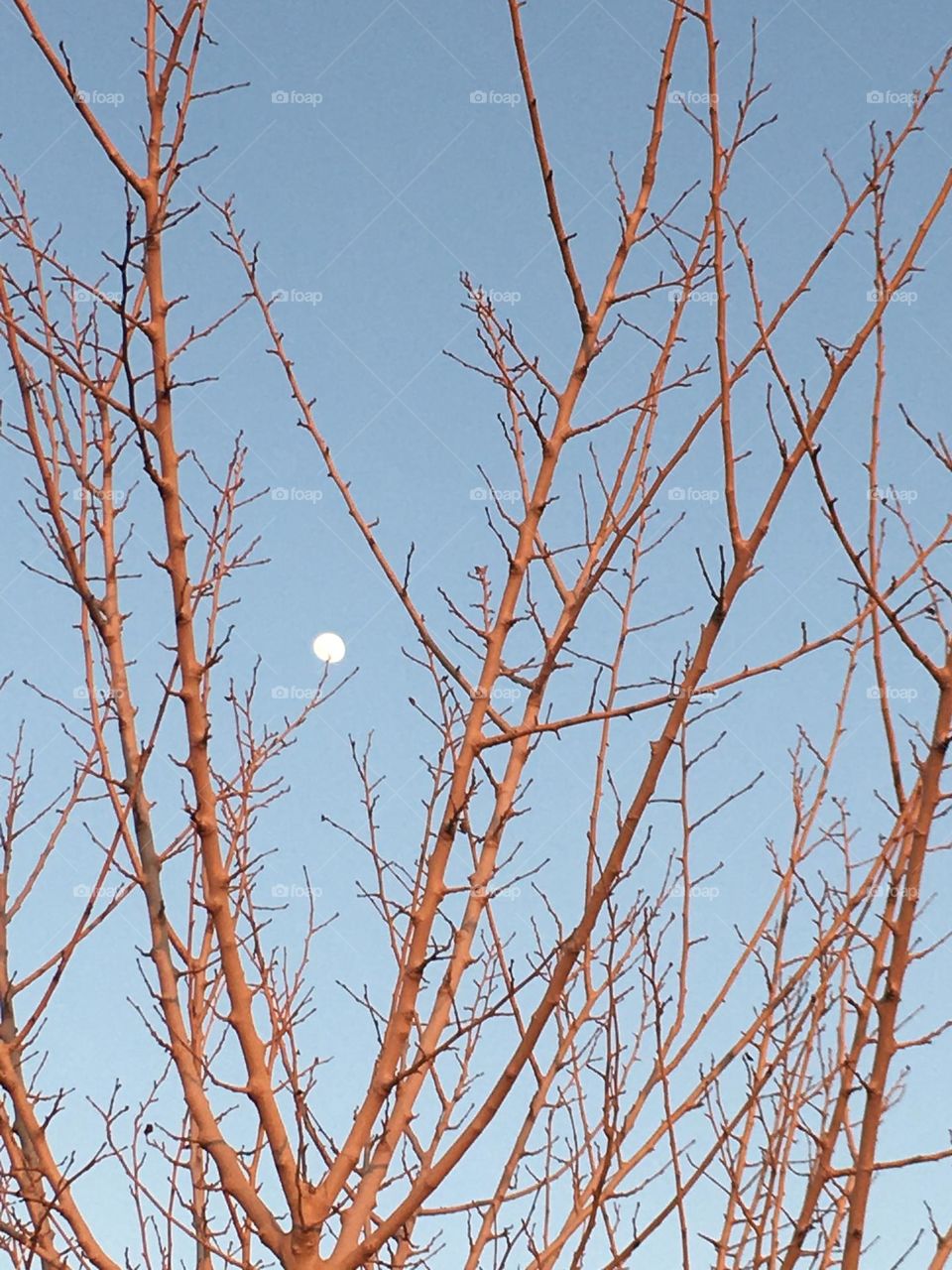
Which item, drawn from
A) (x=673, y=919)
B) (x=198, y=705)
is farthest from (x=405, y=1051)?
(x=673, y=919)

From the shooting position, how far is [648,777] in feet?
5.44

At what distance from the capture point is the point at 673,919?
3.39 meters

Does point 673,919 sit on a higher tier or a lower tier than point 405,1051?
higher

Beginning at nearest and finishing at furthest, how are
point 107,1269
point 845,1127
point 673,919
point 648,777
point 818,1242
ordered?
point 648,777, point 107,1269, point 845,1127, point 818,1242, point 673,919

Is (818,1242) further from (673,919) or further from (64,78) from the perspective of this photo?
(64,78)

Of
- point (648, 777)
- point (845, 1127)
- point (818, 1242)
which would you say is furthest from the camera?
point (818, 1242)

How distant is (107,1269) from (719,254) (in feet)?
5.22

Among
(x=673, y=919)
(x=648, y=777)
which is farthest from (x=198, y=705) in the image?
(x=673, y=919)

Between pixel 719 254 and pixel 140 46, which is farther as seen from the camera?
pixel 140 46

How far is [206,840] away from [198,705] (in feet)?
0.64

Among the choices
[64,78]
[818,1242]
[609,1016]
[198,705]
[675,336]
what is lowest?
[818,1242]

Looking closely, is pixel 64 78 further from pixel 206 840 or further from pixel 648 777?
pixel 648 777

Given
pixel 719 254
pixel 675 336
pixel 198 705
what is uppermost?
pixel 675 336

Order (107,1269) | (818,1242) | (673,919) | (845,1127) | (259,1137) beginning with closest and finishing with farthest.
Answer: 1. (107,1269)
2. (845,1127)
3. (818,1242)
4. (259,1137)
5. (673,919)
